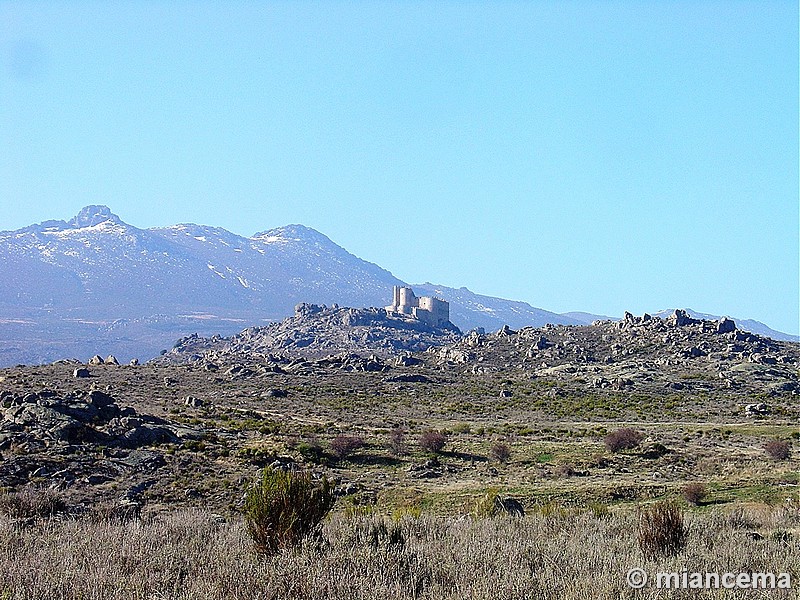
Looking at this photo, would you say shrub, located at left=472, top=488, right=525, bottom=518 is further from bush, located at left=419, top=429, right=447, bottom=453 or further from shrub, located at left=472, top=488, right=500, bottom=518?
bush, located at left=419, top=429, right=447, bottom=453

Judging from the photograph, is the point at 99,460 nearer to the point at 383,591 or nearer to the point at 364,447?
the point at 364,447

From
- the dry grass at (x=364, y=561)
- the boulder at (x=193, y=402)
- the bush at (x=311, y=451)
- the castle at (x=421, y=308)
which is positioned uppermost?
the castle at (x=421, y=308)

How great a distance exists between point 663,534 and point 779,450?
70.2 feet

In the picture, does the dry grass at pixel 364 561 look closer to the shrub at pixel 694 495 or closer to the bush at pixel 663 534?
the bush at pixel 663 534

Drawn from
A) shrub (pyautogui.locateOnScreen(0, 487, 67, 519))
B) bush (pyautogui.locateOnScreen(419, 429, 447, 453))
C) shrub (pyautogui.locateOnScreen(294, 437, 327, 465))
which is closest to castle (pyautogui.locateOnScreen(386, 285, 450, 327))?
bush (pyautogui.locateOnScreen(419, 429, 447, 453))

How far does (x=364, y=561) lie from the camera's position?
726 centimetres

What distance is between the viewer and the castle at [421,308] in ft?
468

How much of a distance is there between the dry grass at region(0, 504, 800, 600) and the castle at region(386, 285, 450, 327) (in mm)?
128076

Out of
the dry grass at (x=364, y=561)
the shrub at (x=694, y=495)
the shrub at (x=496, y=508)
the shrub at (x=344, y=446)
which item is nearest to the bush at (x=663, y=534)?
the dry grass at (x=364, y=561)

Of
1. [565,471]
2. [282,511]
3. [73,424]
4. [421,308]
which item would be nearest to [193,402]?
[73,424]

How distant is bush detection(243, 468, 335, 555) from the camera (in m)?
8.20

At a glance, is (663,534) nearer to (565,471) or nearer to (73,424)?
(565,471)

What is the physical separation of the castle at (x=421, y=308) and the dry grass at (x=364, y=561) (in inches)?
5042

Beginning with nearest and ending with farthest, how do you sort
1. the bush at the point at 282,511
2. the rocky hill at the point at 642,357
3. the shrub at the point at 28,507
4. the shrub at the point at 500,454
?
the bush at the point at 282,511, the shrub at the point at 28,507, the shrub at the point at 500,454, the rocky hill at the point at 642,357
